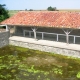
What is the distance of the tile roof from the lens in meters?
17.0

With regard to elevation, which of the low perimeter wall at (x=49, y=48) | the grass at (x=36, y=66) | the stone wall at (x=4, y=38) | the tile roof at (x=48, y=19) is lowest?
the grass at (x=36, y=66)

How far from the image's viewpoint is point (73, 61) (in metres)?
14.9

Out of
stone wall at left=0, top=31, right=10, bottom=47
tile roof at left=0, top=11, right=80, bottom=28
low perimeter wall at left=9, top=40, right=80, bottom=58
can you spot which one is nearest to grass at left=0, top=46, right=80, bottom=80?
low perimeter wall at left=9, top=40, right=80, bottom=58

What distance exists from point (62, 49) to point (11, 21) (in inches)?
331

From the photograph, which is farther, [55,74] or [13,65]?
[13,65]

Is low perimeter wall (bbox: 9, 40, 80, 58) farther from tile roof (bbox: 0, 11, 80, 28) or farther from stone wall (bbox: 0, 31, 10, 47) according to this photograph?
tile roof (bbox: 0, 11, 80, 28)

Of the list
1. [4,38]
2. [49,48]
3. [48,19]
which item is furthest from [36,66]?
[4,38]

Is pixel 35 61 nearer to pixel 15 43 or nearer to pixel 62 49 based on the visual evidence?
pixel 62 49

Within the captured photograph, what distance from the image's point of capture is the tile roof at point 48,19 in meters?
17.0

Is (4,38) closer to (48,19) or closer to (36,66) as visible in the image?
(48,19)

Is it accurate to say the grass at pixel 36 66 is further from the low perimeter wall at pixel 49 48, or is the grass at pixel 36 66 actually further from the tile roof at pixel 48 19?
the tile roof at pixel 48 19

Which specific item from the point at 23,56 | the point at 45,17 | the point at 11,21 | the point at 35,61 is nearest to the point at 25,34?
the point at 11,21

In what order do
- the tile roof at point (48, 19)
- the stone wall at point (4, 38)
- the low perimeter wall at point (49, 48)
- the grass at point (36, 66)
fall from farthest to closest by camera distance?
the stone wall at point (4, 38) → the tile roof at point (48, 19) → the low perimeter wall at point (49, 48) → the grass at point (36, 66)

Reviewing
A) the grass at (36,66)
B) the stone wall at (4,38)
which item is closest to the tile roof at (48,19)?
the stone wall at (4,38)
